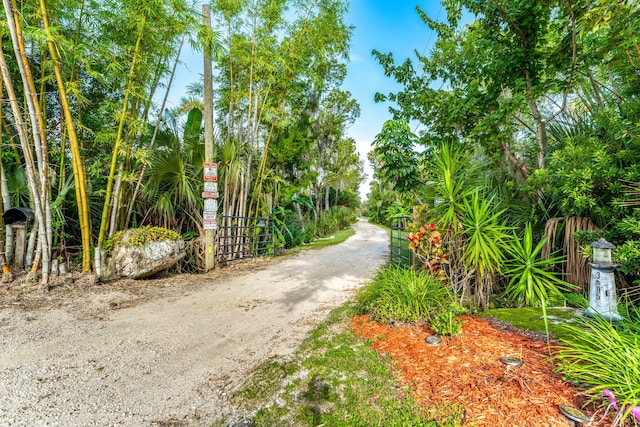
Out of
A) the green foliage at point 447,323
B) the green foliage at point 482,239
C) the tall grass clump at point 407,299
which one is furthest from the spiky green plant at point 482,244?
the green foliage at point 447,323

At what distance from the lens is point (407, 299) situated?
256cm

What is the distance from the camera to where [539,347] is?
179 centimetres

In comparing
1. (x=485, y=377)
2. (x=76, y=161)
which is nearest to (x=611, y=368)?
(x=485, y=377)

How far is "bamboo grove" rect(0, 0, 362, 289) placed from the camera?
3785 mm

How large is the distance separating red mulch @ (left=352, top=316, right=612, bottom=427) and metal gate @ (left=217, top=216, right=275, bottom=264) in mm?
4533

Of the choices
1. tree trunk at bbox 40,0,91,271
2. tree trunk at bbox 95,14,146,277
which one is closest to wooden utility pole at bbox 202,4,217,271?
tree trunk at bbox 95,14,146,277


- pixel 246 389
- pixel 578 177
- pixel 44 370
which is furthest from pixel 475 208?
pixel 44 370

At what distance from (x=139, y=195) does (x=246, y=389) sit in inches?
193

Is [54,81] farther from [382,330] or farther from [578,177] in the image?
[578,177]

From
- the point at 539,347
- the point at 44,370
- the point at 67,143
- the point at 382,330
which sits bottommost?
the point at 44,370

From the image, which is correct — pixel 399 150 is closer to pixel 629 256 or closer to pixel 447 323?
pixel 447 323

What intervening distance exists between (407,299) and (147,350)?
2415 mm

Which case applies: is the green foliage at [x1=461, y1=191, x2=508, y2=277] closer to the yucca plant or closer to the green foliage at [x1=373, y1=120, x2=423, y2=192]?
the yucca plant

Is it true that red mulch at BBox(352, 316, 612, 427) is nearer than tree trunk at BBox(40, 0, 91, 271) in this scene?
Yes
